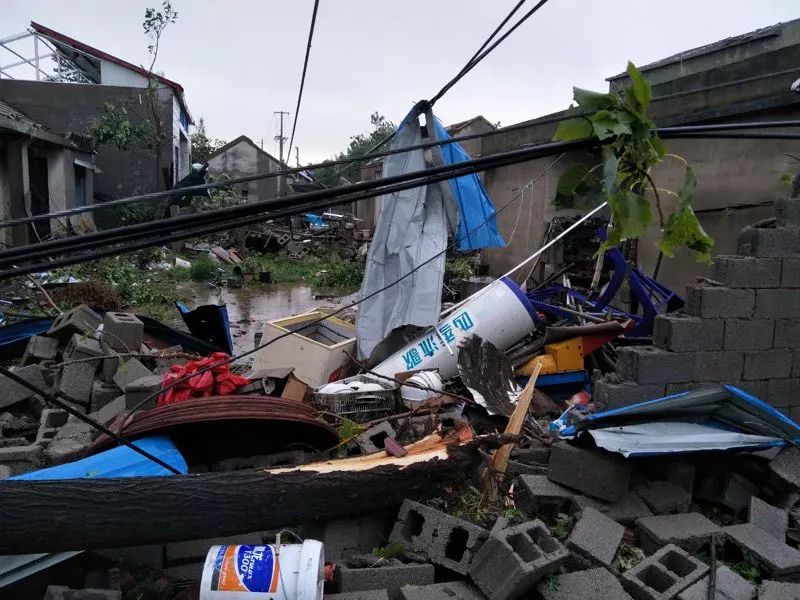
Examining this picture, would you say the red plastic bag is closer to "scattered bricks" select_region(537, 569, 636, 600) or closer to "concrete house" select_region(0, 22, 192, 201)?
"scattered bricks" select_region(537, 569, 636, 600)

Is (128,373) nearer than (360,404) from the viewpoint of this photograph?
No

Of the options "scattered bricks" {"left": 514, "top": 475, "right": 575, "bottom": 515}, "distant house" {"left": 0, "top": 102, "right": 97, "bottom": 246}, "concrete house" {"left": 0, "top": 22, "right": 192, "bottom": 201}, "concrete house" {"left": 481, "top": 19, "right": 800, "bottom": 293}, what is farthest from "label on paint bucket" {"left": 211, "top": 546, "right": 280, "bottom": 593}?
"concrete house" {"left": 0, "top": 22, "right": 192, "bottom": 201}

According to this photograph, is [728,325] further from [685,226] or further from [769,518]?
[685,226]

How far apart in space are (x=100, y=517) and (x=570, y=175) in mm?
2890

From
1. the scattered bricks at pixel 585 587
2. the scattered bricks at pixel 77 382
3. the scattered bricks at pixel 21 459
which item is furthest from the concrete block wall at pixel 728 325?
the scattered bricks at pixel 77 382

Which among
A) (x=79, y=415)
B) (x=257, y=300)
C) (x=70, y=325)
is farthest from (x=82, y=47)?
(x=79, y=415)

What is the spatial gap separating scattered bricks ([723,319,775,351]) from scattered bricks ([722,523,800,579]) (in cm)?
149

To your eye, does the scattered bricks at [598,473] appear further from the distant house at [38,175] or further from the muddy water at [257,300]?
the distant house at [38,175]

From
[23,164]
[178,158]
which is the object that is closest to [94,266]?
[23,164]

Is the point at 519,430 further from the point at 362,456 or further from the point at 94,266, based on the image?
the point at 94,266

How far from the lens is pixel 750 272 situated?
445 cm

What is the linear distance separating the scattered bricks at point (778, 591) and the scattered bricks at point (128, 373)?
560cm

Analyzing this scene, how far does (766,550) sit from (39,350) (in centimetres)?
727

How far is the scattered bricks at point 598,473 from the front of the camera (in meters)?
3.75
